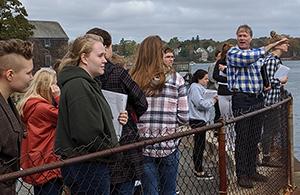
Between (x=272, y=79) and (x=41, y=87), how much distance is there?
10.7ft

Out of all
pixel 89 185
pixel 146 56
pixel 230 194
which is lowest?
pixel 230 194

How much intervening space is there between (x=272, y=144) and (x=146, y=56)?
91.7 inches

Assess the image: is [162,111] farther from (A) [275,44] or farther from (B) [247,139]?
(A) [275,44]

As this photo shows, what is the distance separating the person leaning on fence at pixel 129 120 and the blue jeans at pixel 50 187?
428mm

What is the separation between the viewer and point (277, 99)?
7090mm

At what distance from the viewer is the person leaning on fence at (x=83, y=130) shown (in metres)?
3.39

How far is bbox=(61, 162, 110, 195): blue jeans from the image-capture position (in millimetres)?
3451

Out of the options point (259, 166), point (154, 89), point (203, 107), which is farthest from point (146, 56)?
point (203, 107)

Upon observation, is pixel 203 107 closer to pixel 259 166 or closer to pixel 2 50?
pixel 259 166

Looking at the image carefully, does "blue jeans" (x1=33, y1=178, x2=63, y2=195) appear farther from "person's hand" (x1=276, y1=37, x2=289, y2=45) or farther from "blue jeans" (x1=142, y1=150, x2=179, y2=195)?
"person's hand" (x1=276, y1=37, x2=289, y2=45)

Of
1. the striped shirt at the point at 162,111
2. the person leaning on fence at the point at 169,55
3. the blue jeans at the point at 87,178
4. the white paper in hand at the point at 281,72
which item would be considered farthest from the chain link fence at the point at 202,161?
the person leaning on fence at the point at 169,55

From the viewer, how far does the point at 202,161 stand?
262 inches

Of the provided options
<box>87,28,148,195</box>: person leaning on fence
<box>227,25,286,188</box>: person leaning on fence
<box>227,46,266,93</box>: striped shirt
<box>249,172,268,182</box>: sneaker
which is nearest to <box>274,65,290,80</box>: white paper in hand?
<box>227,25,286,188</box>: person leaning on fence

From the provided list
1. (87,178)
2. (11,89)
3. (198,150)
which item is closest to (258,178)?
(198,150)
